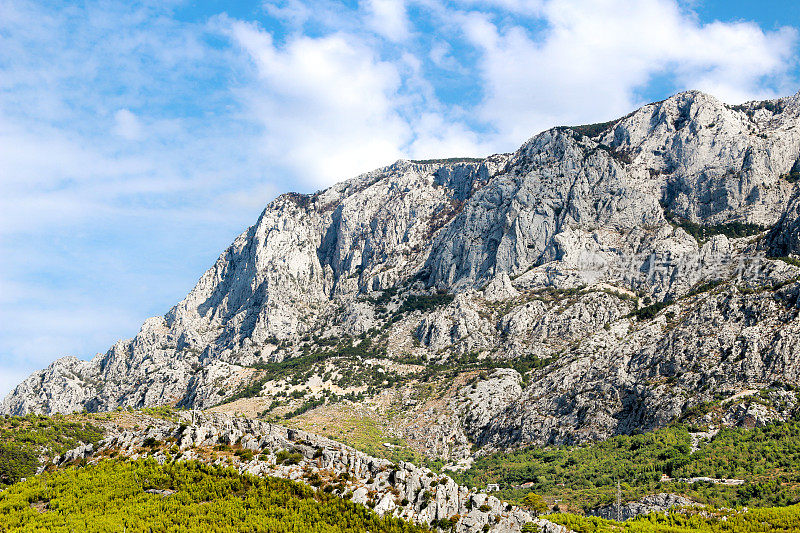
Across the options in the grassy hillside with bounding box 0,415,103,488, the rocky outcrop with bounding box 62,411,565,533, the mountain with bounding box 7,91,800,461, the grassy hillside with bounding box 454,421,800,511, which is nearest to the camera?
the rocky outcrop with bounding box 62,411,565,533

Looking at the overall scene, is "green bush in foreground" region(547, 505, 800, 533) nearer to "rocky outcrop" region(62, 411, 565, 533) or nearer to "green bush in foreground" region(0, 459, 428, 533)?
"rocky outcrop" region(62, 411, 565, 533)

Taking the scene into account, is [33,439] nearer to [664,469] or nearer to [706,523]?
[706,523]

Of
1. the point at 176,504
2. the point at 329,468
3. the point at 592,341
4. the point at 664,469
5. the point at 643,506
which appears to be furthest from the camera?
the point at 592,341

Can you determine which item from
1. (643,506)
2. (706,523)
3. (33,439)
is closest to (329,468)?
(706,523)

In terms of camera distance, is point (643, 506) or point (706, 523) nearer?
point (706, 523)

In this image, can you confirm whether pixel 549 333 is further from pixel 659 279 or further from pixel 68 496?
pixel 68 496

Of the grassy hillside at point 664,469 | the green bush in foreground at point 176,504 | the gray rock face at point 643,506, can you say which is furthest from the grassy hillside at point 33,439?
the gray rock face at point 643,506

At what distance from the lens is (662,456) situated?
8769cm

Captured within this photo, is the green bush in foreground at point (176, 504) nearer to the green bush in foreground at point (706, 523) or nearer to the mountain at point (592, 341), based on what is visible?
the green bush in foreground at point (706, 523)

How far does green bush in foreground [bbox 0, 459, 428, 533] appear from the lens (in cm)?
3269

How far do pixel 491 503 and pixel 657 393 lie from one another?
269 ft

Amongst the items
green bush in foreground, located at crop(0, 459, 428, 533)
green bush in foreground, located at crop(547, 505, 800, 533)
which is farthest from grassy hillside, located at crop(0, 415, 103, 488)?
green bush in foreground, located at crop(547, 505, 800, 533)

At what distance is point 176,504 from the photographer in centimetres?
3478

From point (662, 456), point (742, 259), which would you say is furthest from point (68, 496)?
point (742, 259)
